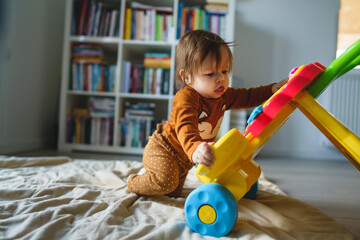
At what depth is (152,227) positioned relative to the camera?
Answer: 676 mm

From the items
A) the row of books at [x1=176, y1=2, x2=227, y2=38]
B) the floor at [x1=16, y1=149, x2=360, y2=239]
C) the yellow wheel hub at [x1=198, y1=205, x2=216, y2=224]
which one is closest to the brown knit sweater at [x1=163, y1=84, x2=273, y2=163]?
the yellow wheel hub at [x1=198, y1=205, x2=216, y2=224]

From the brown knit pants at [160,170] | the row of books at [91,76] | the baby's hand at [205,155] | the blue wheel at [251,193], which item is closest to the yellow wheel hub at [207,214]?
the baby's hand at [205,155]

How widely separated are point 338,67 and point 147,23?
170cm

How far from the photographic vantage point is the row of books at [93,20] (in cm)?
215

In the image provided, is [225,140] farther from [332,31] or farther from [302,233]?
[332,31]

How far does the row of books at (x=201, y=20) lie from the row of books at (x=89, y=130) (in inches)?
34.7

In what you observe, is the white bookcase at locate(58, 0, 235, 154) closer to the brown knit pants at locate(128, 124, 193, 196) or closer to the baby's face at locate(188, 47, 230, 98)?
the brown knit pants at locate(128, 124, 193, 196)

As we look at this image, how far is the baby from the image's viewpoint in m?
0.78

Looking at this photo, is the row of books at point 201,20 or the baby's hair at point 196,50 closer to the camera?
the baby's hair at point 196,50

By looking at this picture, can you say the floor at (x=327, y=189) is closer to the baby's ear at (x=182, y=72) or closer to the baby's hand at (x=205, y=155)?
the baby's hand at (x=205, y=155)

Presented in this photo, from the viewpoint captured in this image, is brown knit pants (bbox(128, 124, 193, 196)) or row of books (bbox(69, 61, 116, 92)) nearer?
brown knit pants (bbox(128, 124, 193, 196))

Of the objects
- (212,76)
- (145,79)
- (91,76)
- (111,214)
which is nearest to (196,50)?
(212,76)

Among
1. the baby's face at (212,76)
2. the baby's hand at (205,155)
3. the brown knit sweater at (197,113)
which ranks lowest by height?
the baby's hand at (205,155)

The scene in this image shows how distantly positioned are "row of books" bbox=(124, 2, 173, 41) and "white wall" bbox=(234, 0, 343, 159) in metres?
0.77
